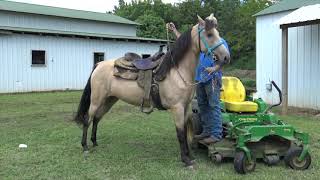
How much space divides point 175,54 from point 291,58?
8.19 m

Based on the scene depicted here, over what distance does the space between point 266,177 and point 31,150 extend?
3.70 metres

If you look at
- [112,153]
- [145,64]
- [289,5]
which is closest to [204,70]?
[145,64]

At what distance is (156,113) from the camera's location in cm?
1170

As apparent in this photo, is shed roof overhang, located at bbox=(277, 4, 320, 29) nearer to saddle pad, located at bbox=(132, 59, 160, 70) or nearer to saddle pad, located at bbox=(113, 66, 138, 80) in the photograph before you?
saddle pad, located at bbox=(132, 59, 160, 70)

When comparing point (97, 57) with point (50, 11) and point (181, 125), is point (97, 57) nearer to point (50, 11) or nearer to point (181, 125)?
point (50, 11)

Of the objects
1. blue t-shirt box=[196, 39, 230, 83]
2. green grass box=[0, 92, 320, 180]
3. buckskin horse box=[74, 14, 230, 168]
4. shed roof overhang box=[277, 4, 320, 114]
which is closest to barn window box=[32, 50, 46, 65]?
green grass box=[0, 92, 320, 180]

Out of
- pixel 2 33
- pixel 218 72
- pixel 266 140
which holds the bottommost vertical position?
pixel 266 140

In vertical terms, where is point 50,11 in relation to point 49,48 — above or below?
above

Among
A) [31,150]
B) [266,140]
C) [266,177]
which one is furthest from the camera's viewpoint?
[31,150]

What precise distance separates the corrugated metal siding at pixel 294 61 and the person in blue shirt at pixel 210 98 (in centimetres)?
721

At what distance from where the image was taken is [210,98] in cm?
608

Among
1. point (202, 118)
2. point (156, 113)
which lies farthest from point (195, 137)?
point (156, 113)

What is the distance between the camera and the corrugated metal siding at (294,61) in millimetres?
12477

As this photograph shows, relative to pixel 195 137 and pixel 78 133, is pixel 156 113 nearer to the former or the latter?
pixel 78 133
